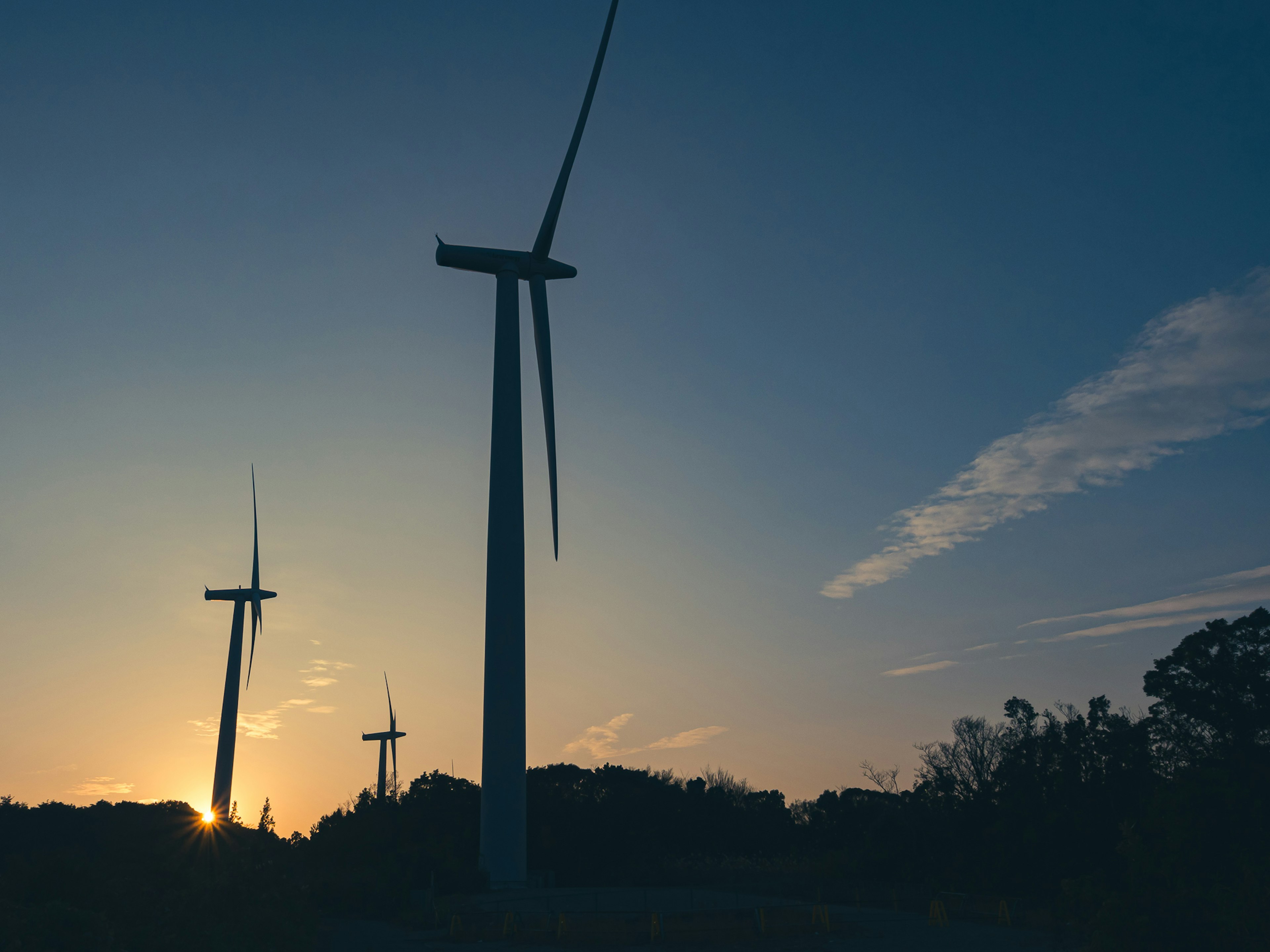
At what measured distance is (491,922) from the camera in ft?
114

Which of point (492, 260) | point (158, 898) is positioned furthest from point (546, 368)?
point (158, 898)

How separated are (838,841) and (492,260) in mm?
63725

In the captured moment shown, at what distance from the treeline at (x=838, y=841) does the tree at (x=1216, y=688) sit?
11 cm

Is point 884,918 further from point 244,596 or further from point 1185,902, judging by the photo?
point 244,596

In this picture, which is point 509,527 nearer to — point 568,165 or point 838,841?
point 568,165

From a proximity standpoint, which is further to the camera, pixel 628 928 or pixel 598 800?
pixel 598 800

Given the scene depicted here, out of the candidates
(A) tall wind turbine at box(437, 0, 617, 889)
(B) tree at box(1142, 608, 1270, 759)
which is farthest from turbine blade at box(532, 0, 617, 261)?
(B) tree at box(1142, 608, 1270, 759)

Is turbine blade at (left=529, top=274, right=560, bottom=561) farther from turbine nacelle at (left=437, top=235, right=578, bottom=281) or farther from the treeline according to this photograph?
the treeline

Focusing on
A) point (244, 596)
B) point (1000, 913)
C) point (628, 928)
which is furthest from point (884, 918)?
point (244, 596)

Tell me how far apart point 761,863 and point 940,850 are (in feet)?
51.3

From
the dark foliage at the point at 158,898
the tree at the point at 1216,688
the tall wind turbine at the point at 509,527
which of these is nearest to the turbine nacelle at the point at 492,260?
the tall wind turbine at the point at 509,527

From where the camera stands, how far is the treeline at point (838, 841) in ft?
57.5

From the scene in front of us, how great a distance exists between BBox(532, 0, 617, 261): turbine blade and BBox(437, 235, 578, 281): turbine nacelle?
0.41m

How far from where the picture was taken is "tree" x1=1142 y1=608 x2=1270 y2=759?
58.7 meters
